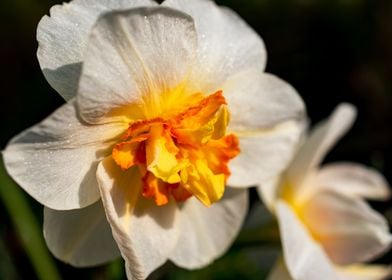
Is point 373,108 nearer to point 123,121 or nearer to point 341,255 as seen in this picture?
point 341,255

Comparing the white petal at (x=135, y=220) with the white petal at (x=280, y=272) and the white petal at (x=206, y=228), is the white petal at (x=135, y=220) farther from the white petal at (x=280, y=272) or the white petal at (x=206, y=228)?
the white petal at (x=280, y=272)

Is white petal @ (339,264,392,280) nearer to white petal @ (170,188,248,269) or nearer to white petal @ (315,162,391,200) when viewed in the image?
white petal @ (315,162,391,200)

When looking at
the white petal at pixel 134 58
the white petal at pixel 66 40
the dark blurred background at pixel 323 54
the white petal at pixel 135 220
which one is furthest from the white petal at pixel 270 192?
the dark blurred background at pixel 323 54

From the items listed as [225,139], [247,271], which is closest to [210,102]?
[225,139]

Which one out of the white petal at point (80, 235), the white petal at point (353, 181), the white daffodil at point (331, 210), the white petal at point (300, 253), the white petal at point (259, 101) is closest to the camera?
the white petal at point (80, 235)

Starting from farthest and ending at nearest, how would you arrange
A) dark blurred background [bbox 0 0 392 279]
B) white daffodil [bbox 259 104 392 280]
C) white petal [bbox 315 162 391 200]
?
1. dark blurred background [bbox 0 0 392 279]
2. white petal [bbox 315 162 391 200]
3. white daffodil [bbox 259 104 392 280]

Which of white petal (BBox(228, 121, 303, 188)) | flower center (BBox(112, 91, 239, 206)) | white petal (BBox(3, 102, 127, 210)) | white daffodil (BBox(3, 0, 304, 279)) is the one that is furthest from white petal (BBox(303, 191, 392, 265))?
white petal (BBox(3, 102, 127, 210))

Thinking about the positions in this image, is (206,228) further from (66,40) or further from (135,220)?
(66,40)
